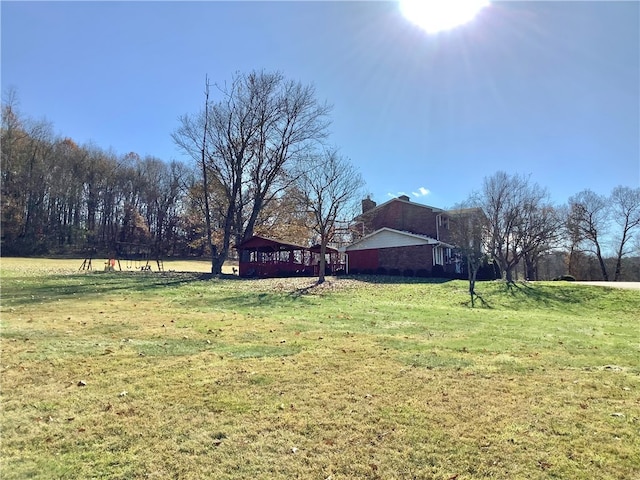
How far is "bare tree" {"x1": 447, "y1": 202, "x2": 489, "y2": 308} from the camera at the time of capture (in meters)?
21.2

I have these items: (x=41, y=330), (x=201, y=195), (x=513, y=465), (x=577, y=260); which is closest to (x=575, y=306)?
(x=513, y=465)

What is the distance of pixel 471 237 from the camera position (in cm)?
2447

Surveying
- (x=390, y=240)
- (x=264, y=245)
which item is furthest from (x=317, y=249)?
(x=390, y=240)

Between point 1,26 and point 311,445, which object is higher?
point 1,26

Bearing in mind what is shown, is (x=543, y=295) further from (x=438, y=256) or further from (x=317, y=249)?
(x=317, y=249)

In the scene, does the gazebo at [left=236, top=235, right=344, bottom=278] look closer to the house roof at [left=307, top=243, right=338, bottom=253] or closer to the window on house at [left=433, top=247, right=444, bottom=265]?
the house roof at [left=307, top=243, right=338, bottom=253]

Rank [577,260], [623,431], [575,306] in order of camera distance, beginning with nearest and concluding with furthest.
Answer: [623,431] → [575,306] → [577,260]

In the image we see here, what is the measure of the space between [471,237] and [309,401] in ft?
73.0

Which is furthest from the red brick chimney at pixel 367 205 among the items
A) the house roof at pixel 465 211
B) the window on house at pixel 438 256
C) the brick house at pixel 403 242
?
the window on house at pixel 438 256

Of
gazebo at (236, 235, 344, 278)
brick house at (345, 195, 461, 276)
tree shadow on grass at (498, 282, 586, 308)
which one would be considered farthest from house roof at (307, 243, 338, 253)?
tree shadow on grass at (498, 282, 586, 308)

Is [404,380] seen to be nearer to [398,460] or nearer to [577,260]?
[398,460]

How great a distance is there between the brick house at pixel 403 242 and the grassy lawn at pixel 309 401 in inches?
866

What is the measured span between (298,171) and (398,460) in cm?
2874

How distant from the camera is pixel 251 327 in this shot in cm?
884
